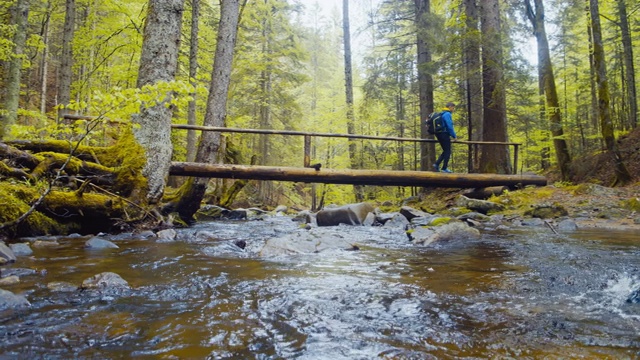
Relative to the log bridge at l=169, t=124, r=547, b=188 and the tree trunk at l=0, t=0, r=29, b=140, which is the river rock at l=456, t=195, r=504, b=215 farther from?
the tree trunk at l=0, t=0, r=29, b=140

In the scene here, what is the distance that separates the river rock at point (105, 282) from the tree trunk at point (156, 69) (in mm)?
3712

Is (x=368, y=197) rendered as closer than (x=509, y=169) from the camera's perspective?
No

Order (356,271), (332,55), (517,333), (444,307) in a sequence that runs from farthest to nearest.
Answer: (332,55) → (356,271) → (444,307) → (517,333)

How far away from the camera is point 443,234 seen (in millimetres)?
5746

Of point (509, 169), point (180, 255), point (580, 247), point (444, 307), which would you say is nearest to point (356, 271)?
point (444, 307)

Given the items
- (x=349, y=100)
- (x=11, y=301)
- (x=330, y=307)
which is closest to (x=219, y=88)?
(x=11, y=301)

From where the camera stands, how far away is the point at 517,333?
209cm

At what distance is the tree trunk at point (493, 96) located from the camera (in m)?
11.1

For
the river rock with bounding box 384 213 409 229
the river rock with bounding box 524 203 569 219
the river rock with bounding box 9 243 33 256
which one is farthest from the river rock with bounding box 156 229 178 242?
Result: the river rock with bounding box 524 203 569 219

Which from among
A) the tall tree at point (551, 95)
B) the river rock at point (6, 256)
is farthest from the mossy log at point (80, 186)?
the tall tree at point (551, 95)

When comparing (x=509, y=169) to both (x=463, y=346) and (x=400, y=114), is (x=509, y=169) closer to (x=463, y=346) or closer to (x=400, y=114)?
(x=400, y=114)

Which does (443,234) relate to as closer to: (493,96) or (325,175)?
(325,175)

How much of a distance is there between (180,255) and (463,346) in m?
3.47

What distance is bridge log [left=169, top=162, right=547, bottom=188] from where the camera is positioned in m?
7.98
